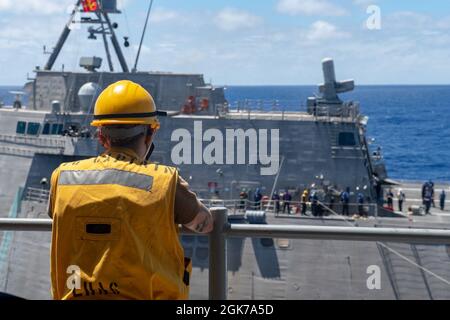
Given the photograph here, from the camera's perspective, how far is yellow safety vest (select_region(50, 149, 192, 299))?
2852 mm

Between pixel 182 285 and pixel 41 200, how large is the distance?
2054 cm

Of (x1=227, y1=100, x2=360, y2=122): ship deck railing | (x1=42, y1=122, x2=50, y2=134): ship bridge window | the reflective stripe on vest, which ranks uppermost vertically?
(x1=227, y1=100, x2=360, y2=122): ship deck railing

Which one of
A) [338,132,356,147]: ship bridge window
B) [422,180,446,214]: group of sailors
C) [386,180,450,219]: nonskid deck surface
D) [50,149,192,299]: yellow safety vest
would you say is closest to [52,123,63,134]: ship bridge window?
[338,132,356,147]: ship bridge window

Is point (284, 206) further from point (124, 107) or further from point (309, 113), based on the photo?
point (124, 107)

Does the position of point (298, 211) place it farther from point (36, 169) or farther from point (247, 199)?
point (36, 169)

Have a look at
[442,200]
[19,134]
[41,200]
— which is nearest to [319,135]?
[442,200]

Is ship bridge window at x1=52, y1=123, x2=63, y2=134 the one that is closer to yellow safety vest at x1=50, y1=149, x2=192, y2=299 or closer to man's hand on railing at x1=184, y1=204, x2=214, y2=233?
man's hand on railing at x1=184, y1=204, x2=214, y2=233

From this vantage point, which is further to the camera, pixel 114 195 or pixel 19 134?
pixel 19 134

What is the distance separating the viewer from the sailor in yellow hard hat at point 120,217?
2854 millimetres

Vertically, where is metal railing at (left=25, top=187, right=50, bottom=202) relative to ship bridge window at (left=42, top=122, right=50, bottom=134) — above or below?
below

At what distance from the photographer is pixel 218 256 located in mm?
3756

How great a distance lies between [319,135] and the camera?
74.3ft

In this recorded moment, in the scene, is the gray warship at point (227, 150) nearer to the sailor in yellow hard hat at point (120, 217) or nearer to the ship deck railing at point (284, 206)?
the ship deck railing at point (284, 206)

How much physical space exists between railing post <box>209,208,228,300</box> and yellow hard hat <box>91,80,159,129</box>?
750 millimetres
